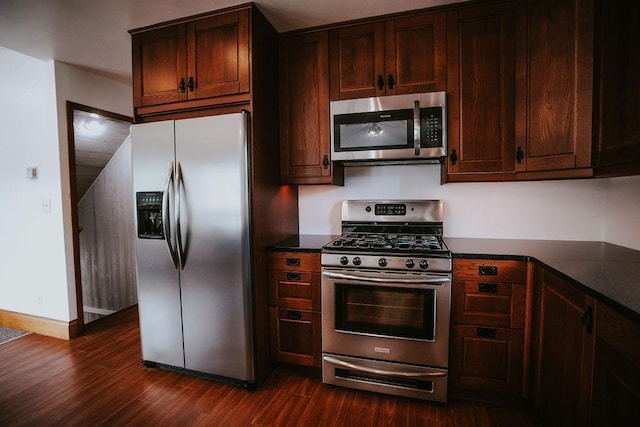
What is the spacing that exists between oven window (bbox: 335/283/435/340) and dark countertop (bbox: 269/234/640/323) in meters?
0.34

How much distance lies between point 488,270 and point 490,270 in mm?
10

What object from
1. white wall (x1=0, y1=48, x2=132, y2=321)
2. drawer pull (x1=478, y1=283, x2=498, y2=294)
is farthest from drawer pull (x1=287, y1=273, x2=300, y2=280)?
white wall (x1=0, y1=48, x2=132, y2=321)

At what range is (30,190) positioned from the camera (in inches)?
111

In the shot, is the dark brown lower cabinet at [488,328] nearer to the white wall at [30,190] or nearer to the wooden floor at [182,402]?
the wooden floor at [182,402]

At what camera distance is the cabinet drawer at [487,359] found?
1.72 meters

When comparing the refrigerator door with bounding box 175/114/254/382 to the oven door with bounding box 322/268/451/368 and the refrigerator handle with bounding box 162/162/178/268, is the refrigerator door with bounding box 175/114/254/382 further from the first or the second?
the oven door with bounding box 322/268/451/368

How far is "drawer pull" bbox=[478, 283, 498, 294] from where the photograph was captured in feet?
5.70

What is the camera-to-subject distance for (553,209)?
7.07 feet

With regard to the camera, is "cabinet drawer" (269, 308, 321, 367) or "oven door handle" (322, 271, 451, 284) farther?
"cabinet drawer" (269, 308, 321, 367)

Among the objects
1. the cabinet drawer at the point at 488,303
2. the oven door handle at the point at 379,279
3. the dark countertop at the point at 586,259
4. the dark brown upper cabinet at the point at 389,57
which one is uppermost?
the dark brown upper cabinet at the point at 389,57

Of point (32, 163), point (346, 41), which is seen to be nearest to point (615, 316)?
point (346, 41)

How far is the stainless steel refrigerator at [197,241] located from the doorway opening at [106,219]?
1842 mm

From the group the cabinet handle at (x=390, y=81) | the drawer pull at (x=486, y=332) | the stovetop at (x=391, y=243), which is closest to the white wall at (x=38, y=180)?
the stovetop at (x=391, y=243)

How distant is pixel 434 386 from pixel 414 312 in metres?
0.44
